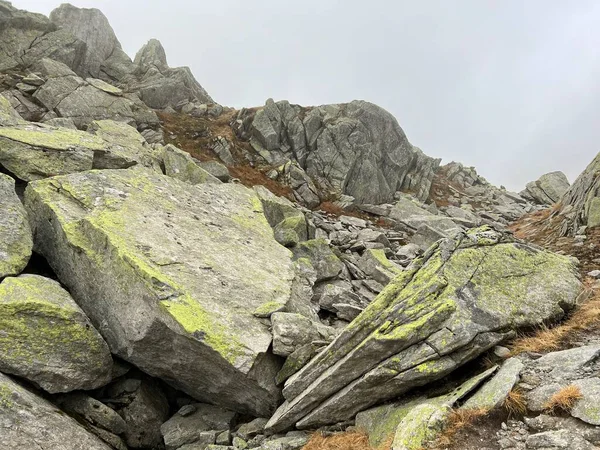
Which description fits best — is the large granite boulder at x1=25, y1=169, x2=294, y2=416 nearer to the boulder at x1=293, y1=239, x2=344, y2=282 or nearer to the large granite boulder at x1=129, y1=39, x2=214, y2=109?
the boulder at x1=293, y1=239, x2=344, y2=282

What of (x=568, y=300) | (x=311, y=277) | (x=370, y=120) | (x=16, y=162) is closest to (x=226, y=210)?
(x=311, y=277)

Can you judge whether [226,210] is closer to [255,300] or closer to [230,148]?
[255,300]

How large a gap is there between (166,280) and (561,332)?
12.4 meters

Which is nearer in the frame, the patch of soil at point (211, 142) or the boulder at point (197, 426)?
the boulder at point (197, 426)

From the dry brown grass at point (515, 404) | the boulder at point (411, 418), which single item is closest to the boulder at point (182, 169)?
the boulder at point (411, 418)

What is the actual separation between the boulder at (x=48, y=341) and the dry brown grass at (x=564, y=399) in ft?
42.7

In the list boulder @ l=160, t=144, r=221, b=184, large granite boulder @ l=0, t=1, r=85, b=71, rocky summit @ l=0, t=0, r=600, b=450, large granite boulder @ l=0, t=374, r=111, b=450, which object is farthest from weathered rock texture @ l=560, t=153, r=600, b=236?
large granite boulder @ l=0, t=1, r=85, b=71

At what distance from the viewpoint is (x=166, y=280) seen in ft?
41.7

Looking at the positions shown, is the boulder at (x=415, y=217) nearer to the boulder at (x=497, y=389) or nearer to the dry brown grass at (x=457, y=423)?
the boulder at (x=497, y=389)

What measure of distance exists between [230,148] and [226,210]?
33.5m

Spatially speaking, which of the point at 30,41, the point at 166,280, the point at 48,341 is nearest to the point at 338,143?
the point at 30,41

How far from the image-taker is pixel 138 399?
13.3 m

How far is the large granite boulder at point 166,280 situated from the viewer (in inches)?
470

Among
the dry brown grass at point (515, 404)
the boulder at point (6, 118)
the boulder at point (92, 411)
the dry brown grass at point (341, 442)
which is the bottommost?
the boulder at point (92, 411)
